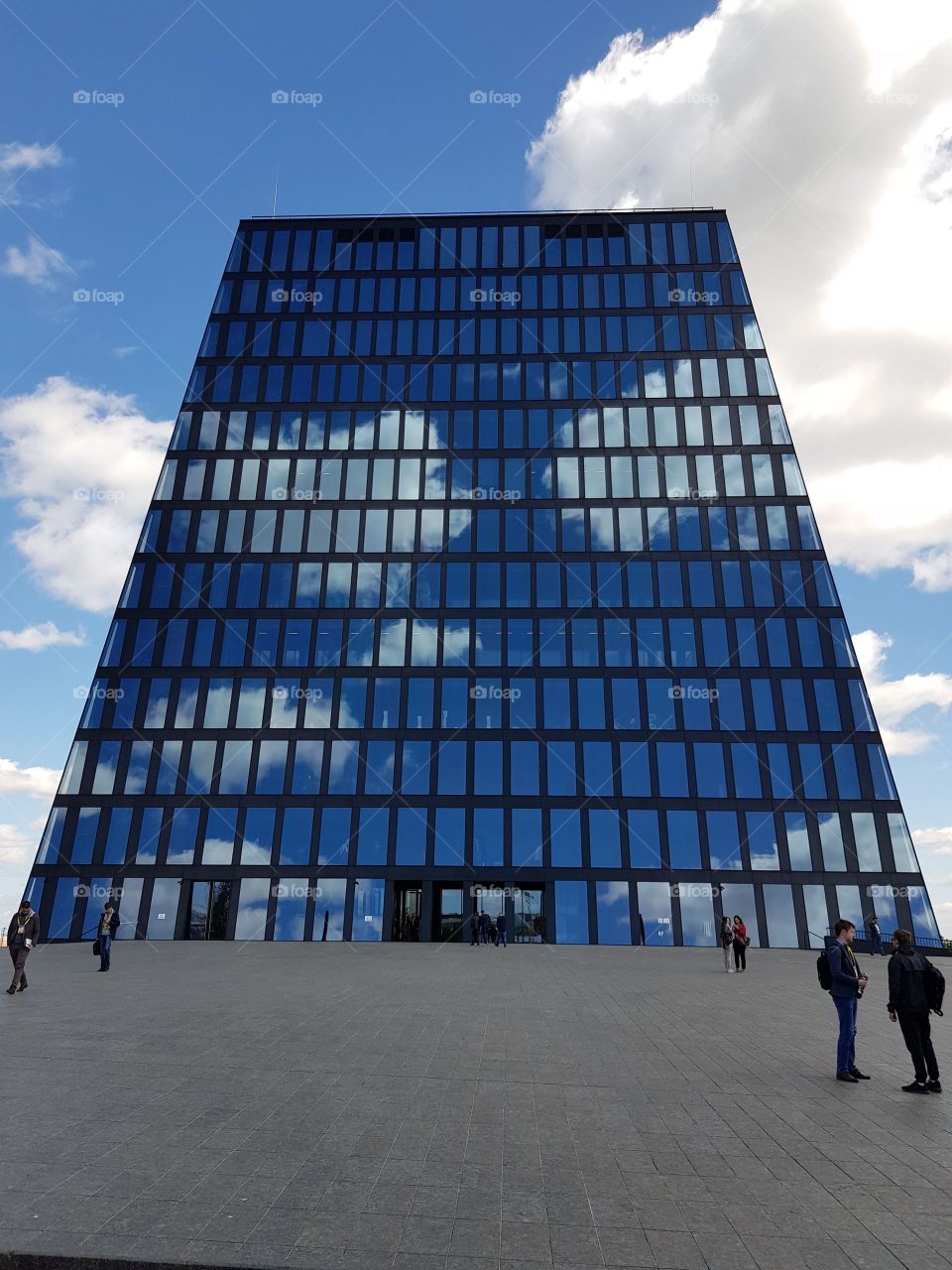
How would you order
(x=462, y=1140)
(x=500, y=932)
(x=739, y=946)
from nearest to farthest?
(x=462, y=1140)
(x=739, y=946)
(x=500, y=932)

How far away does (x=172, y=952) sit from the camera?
29.5 meters

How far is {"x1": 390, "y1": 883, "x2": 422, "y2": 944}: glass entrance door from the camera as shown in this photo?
40.0 m

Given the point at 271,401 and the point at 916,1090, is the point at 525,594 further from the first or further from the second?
the point at 916,1090

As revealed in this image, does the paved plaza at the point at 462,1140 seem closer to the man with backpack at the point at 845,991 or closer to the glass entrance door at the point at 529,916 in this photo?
the man with backpack at the point at 845,991

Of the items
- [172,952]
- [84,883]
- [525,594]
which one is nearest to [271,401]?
[525,594]

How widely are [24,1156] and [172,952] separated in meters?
25.9

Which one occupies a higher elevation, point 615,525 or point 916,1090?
point 615,525

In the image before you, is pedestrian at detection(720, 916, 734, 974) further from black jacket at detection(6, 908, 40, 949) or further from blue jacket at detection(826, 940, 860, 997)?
black jacket at detection(6, 908, 40, 949)

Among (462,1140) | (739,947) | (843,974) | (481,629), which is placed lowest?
(462,1140)

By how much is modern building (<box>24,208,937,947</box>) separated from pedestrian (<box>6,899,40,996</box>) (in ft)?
81.0

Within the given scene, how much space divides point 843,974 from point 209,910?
36.4m

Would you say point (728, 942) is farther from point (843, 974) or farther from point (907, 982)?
point (907, 982)

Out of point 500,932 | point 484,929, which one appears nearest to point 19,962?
point 500,932

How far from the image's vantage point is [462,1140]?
682cm
